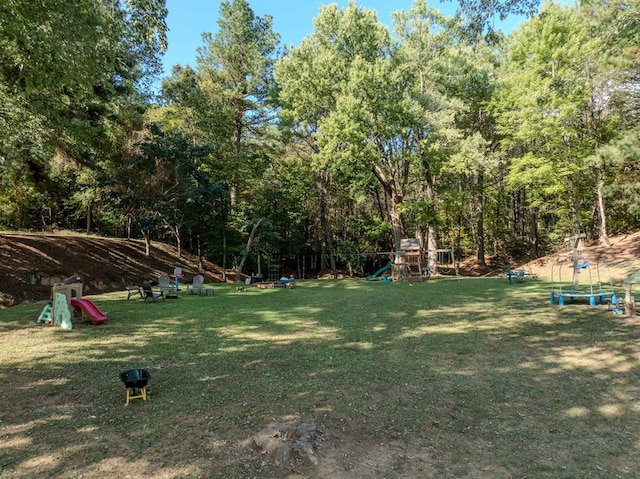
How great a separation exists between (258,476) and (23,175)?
15.0m

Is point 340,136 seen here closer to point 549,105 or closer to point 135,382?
point 549,105

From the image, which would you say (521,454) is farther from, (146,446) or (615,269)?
(615,269)

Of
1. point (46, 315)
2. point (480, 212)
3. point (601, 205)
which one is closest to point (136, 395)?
point (46, 315)

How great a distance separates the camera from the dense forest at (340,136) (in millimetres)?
19422

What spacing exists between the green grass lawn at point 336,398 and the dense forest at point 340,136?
9584 millimetres

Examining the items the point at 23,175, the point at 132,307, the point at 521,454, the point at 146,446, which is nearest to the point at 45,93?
the point at 23,175

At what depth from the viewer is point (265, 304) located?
1295cm

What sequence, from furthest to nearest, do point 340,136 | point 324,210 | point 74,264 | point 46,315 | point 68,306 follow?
point 324,210 < point 340,136 < point 74,264 < point 46,315 < point 68,306

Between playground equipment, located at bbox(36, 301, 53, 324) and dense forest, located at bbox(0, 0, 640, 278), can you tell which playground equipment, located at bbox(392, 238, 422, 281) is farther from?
playground equipment, located at bbox(36, 301, 53, 324)

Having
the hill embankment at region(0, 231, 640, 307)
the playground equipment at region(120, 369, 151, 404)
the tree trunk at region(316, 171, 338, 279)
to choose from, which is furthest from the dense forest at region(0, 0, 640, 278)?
the playground equipment at region(120, 369, 151, 404)

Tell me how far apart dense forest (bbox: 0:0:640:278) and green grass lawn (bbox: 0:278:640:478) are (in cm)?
958

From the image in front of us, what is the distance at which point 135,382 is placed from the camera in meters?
4.45

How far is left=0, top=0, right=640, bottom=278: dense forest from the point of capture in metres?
19.4

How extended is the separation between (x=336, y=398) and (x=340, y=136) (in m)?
19.5
